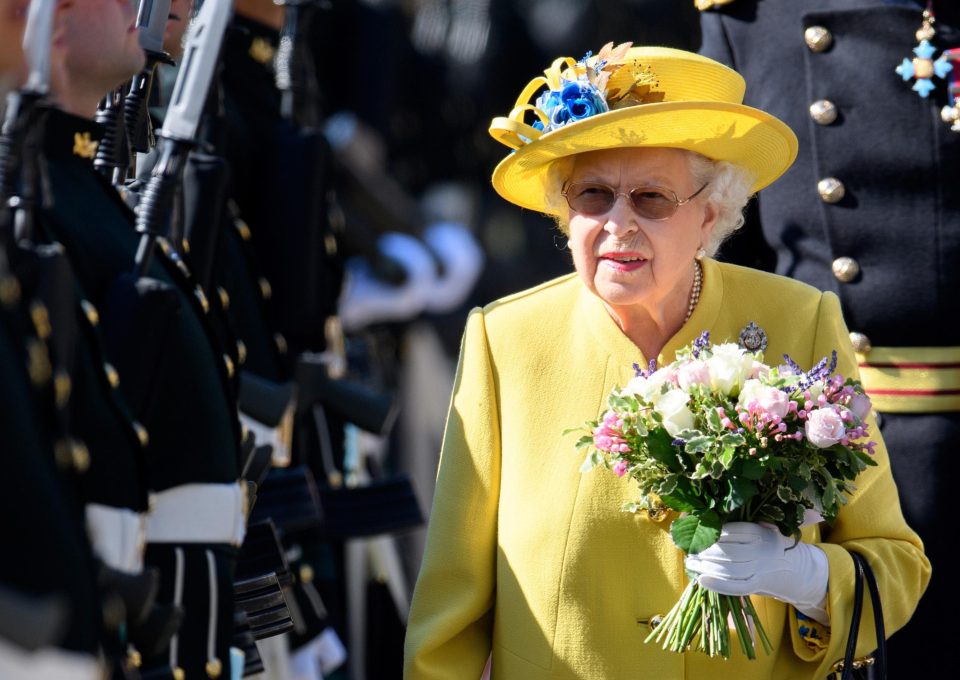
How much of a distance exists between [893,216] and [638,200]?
2.95ft

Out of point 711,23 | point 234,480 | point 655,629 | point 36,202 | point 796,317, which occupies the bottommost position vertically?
point 655,629

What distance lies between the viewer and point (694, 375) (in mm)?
2850

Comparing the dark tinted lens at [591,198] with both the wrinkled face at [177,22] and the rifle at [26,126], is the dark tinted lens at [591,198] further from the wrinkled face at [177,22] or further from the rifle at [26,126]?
the wrinkled face at [177,22]

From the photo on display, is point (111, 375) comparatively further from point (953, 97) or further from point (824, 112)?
point (953, 97)

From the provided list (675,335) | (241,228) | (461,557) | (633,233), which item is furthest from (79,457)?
(241,228)

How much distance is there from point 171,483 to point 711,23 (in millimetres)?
1836

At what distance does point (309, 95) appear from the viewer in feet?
17.8

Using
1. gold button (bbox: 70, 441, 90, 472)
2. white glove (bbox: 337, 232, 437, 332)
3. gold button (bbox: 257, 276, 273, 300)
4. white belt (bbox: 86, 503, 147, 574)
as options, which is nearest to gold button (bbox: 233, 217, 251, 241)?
gold button (bbox: 257, 276, 273, 300)

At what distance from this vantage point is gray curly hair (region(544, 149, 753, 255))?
318cm

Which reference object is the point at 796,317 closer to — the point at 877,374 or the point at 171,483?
the point at 877,374

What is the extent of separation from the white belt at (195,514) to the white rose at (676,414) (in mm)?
841

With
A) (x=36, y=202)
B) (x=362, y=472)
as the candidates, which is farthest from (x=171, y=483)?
(x=362, y=472)

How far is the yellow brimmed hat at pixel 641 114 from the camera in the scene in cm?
303

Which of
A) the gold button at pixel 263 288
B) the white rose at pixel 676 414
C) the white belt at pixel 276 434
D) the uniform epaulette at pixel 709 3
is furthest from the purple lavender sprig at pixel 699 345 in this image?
the gold button at pixel 263 288
